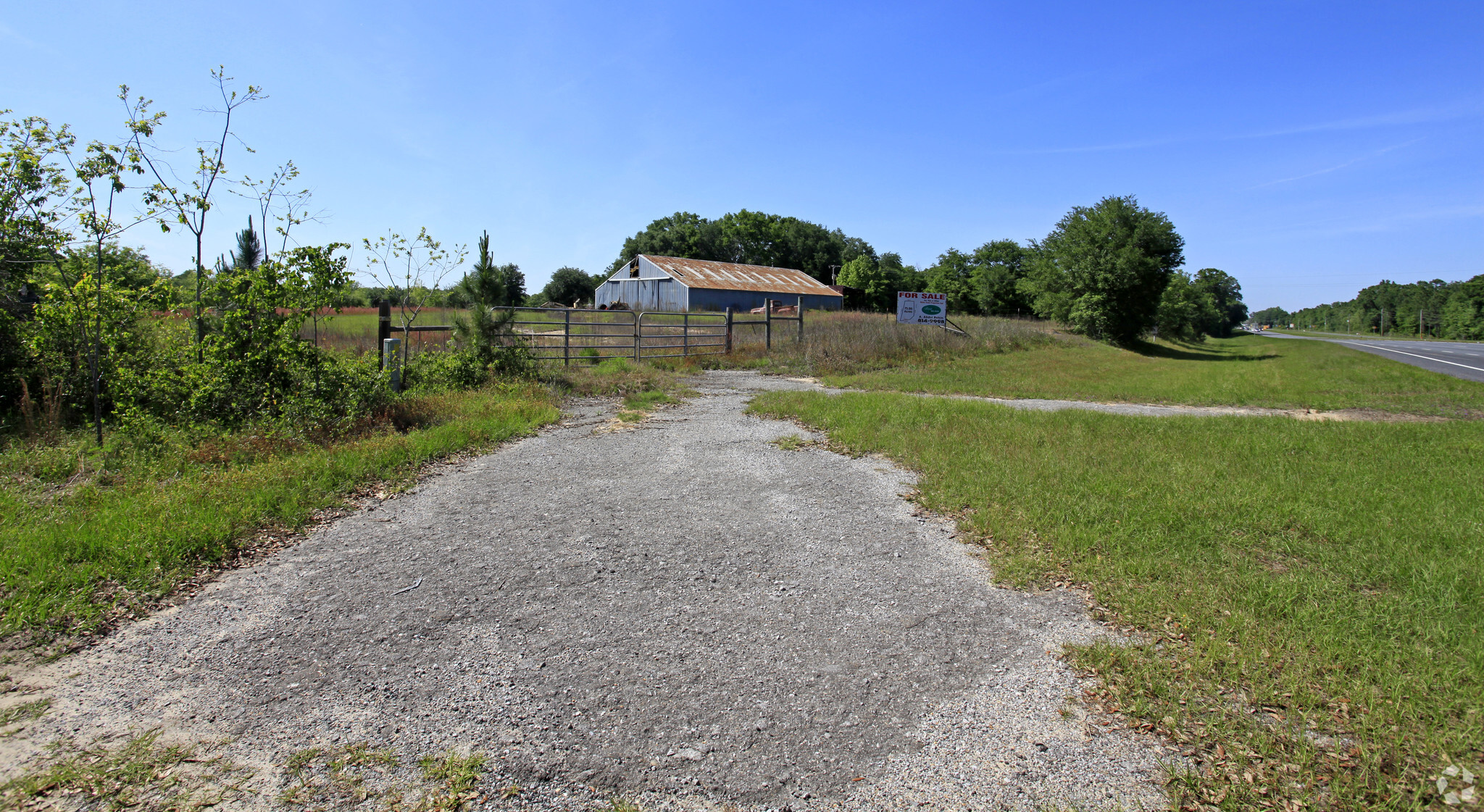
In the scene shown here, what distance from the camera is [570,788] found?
2674 mm

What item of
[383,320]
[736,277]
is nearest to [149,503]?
[383,320]

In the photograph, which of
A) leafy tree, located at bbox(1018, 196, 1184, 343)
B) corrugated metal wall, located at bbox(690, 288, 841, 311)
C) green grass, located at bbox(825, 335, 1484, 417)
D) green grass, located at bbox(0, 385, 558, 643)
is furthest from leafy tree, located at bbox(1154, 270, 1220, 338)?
green grass, located at bbox(0, 385, 558, 643)

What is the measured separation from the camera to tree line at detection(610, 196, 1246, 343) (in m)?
38.1

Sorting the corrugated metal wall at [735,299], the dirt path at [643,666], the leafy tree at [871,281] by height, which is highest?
the leafy tree at [871,281]

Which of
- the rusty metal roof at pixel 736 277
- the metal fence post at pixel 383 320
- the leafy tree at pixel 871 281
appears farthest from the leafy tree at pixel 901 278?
the metal fence post at pixel 383 320

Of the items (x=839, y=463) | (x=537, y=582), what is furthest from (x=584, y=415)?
(x=537, y=582)

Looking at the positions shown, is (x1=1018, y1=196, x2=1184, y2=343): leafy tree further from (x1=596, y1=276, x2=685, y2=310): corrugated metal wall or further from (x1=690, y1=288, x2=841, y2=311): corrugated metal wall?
(x1=596, y1=276, x2=685, y2=310): corrugated metal wall

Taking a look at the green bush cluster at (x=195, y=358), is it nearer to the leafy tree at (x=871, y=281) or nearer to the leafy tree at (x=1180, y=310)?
the leafy tree at (x=1180, y=310)

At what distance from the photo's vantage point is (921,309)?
81.2 ft

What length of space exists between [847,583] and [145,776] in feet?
11.6

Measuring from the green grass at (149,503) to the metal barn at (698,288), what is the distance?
37628 mm

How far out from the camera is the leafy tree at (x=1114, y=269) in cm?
3753

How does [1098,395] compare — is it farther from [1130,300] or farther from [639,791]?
[1130,300]

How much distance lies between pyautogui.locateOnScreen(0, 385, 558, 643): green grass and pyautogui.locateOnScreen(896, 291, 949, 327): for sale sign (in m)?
17.8
